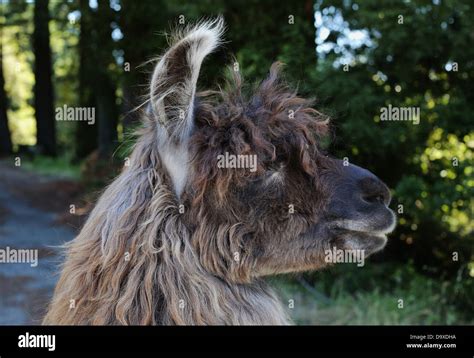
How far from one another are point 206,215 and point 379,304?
16.6 ft

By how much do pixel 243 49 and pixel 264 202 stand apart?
495 cm

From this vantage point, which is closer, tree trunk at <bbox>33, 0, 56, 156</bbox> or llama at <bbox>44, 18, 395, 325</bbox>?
llama at <bbox>44, 18, 395, 325</bbox>

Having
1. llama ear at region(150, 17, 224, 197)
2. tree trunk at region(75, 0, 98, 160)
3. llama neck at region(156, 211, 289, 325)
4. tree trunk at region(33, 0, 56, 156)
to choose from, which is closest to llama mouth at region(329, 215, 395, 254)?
llama neck at region(156, 211, 289, 325)

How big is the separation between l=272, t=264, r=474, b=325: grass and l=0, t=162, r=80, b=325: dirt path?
2.95 meters

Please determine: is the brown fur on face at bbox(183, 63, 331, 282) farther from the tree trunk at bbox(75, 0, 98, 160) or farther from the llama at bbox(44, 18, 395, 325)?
the tree trunk at bbox(75, 0, 98, 160)

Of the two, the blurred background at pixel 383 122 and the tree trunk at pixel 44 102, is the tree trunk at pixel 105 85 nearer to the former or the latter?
the blurred background at pixel 383 122

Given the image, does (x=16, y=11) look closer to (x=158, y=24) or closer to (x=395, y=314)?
(x=158, y=24)

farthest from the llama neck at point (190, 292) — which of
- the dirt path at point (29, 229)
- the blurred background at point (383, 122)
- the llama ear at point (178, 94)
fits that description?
the dirt path at point (29, 229)

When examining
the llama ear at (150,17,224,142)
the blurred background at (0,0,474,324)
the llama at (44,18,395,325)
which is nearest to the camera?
the llama ear at (150,17,224,142)

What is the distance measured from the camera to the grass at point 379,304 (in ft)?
22.8

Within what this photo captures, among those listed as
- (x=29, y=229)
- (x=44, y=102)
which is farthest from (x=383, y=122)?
(x=44, y=102)

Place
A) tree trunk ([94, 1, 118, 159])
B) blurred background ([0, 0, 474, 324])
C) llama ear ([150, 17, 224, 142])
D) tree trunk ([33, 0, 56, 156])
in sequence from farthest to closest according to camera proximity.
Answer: tree trunk ([33, 0, 56, 156]), tree trunk ([94, 1, 118, 159]), blurred background ([0, 0, 474, 324]), llama ear ([150, 17, 224, 142])

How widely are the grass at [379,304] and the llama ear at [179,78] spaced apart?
4.26 metres

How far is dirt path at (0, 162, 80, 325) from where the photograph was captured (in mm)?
8383
